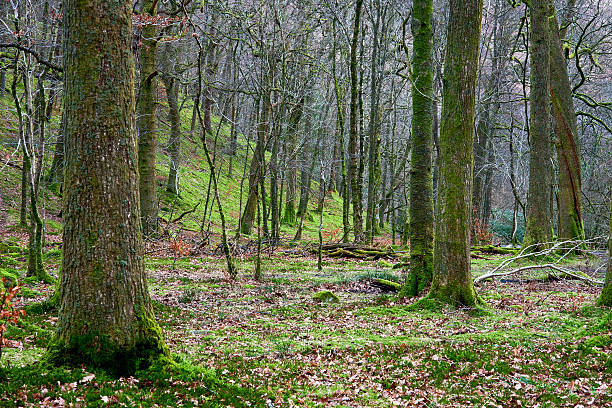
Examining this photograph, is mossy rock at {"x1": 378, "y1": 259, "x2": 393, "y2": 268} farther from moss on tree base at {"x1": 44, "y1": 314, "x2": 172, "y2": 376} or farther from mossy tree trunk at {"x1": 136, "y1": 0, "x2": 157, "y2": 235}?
moss on tree base at {"x1": 44, "y1": 314, "x2": 172, "y2": 376}

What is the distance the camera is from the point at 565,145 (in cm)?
1570

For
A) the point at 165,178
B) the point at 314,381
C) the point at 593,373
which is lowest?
the point at 314,381

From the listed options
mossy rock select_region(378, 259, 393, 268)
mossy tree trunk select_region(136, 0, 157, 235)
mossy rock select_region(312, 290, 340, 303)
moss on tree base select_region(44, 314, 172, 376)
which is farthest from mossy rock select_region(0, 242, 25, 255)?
mossy rock select_region(378, 259, 393, 268)

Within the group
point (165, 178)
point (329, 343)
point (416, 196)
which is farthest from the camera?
point (165, 178)

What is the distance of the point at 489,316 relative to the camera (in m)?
8.02

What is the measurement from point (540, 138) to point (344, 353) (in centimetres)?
1092

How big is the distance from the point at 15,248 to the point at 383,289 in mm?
10362

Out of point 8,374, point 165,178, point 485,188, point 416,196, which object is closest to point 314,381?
point 8,374

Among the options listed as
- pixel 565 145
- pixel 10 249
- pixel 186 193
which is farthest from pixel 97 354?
pixel 186 193

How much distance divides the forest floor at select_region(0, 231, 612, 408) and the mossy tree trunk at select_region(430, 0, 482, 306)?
62 centimetres

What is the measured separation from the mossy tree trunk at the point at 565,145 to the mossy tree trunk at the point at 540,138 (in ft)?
6.38

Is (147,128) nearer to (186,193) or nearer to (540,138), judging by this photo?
(186,193)

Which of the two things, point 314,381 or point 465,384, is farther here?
point 314,381

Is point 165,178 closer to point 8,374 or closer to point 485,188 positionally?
point 485,188
